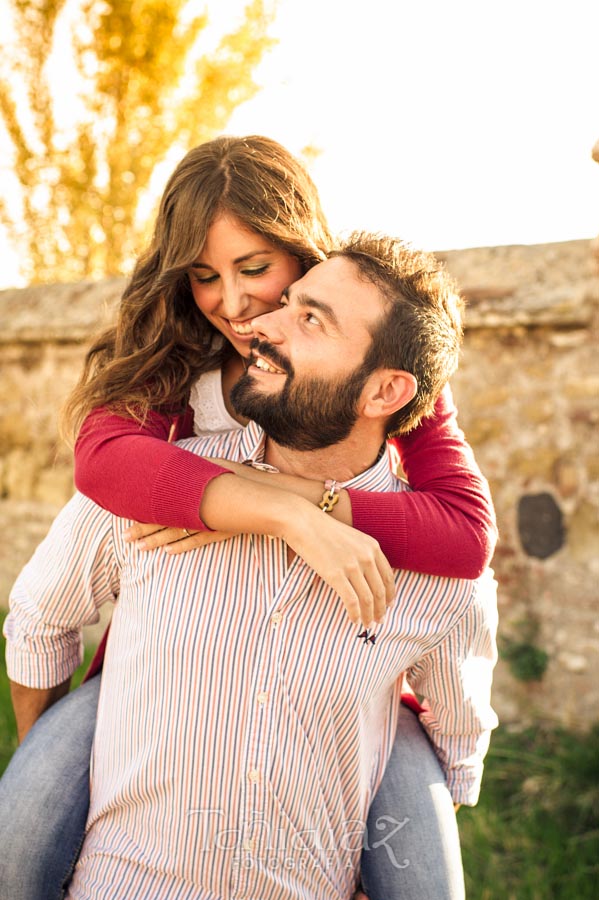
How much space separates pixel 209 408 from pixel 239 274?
394 millimetres

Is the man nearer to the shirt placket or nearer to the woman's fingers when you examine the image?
the shirt placket

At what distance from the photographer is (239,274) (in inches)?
96.1

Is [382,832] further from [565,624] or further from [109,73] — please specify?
[109,73]

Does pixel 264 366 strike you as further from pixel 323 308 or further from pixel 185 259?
pixel 185 259

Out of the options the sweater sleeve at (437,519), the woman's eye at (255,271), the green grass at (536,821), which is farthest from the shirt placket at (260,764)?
the green grass at (536,821)

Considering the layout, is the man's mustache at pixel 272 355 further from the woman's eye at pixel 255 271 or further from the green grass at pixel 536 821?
the green grass at pixel 536 821

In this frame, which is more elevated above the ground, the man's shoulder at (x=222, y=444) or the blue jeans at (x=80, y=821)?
the man's shoulder at (x=222, y=444)

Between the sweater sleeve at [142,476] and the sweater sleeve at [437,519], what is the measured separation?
38cm

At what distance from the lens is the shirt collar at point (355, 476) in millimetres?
2131

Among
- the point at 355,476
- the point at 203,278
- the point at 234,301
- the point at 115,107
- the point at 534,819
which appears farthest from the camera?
the point at 115,107

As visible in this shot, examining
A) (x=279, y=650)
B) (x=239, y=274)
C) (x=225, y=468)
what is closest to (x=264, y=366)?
(x=225, y=468)

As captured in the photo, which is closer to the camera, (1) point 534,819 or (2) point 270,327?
(2) point 270,327

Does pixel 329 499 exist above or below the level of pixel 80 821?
above

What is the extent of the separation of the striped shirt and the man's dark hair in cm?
27
